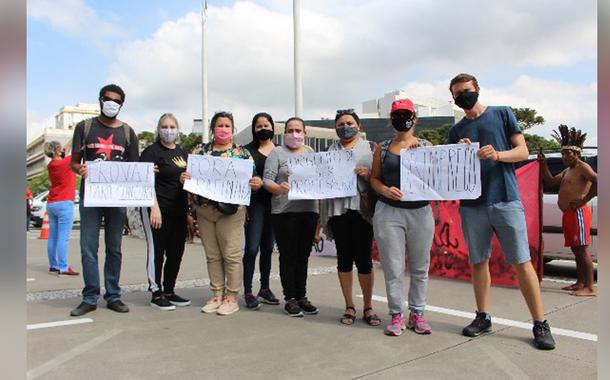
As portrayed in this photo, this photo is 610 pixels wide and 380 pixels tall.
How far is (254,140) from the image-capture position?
203 inches

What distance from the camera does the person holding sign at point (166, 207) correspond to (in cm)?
488

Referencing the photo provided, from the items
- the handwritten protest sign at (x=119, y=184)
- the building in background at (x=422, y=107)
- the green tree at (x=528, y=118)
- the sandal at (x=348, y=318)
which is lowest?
the sandal at (x=348, y=318)

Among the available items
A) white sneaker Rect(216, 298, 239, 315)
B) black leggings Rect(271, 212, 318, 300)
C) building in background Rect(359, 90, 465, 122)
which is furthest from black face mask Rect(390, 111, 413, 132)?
building in background Rect(359, 90, 465, 122)

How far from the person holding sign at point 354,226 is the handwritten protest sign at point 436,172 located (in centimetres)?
40

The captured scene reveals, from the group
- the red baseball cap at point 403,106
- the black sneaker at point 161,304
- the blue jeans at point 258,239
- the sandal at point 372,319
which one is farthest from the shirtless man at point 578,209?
the black sneaker at point 161,304

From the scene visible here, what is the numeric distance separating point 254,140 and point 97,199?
1637 mm

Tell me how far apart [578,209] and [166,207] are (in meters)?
4.71

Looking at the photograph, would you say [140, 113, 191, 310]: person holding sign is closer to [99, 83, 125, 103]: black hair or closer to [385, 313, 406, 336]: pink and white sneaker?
[99, 83, 125, 103]: black hair

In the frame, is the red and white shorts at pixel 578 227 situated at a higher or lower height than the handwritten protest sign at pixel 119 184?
lower

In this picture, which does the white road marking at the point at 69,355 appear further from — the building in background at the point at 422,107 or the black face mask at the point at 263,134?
the building in background at the point at 422,107

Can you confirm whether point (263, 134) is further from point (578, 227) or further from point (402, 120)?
point (578, 227)

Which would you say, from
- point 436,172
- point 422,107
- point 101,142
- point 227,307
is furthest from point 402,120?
point 422,107

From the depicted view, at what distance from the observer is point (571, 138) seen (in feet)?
18.3

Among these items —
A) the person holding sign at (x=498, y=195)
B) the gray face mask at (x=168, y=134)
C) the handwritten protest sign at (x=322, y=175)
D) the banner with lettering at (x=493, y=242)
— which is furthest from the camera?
the banner with lettering at (x=493, y=242)
